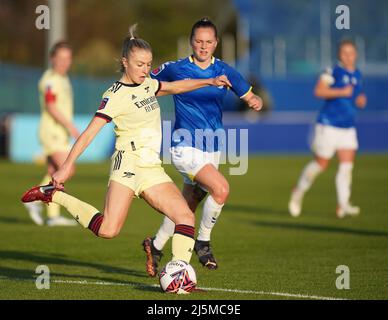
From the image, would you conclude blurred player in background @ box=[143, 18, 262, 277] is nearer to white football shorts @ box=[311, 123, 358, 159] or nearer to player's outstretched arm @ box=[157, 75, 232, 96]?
player's outstretched arm @ box=[157, 75, 232, 96]

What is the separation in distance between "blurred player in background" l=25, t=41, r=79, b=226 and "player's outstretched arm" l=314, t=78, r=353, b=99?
3770 mm

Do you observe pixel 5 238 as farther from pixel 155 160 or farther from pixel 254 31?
pixel 254 31

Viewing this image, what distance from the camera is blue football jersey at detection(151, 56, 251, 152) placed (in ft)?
33.8

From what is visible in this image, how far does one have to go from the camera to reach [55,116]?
14531 mm

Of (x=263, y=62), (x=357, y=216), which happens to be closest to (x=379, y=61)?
(x=263, y=62)

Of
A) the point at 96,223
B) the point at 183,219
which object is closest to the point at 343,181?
the point at 183,219

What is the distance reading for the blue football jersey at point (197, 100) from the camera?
10297 millimetres

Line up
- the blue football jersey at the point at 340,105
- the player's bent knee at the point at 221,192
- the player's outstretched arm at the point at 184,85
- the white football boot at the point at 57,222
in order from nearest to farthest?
the player's outstretched arm at the point at 184,85, the player's bent knee at the point at 221,192, the white football boot at the point at 57,222, the blue football jersey at the point at 340,105

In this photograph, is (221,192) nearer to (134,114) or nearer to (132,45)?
(134,114)

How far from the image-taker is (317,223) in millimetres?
14984

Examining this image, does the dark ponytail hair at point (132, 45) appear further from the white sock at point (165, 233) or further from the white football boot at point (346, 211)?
the white football boot at point (346, 211)

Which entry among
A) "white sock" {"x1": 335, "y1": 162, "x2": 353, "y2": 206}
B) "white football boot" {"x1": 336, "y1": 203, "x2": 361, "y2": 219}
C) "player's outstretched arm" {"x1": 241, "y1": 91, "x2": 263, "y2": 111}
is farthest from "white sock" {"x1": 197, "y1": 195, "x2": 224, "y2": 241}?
"white sock" {"x1": 335, "y1": 162, "x2": 353, "y2": 206}

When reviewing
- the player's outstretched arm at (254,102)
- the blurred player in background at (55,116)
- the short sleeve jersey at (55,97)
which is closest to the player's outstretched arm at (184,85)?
the player's outstretched arm at (254,102)

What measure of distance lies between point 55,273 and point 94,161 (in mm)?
20652
